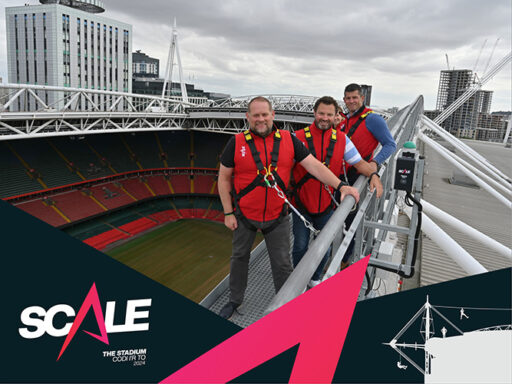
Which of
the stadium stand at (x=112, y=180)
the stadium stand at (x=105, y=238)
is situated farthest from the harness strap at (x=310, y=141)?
the stadium stand at (x=112, y=180)

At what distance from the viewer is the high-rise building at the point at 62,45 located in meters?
44.4

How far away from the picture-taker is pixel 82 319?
201 centimetres

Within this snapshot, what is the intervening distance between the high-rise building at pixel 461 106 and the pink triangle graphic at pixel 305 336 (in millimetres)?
43386

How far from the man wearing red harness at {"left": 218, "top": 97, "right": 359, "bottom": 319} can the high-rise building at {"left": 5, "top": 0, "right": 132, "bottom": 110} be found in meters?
44.3

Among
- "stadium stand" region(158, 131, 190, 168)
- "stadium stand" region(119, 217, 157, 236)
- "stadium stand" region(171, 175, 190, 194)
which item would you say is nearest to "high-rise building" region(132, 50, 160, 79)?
"stadium stand" region(158, 131, 190, 168)

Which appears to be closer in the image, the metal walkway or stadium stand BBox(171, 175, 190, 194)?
the metal walkway

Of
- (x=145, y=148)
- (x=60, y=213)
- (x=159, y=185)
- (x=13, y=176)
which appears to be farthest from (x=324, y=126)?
(x=145, y=148)

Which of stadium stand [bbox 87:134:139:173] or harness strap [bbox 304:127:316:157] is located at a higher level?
harness strap [bbox 304:127:316:157]

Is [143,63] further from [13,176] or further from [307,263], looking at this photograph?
[307,263]

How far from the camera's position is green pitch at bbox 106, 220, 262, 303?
15691mm

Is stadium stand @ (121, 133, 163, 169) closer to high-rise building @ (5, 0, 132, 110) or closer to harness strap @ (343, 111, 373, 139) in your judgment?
high-rise building @ (5, 0, 132, 110)

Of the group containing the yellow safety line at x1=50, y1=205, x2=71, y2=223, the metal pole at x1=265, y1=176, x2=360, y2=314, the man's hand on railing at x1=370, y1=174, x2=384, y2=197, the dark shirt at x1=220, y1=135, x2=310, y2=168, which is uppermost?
the dark shirt at x1=220, y1=135, x2=310, y2=168

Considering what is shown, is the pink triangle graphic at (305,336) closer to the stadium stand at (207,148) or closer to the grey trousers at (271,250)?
the grey trousers at (271,250)

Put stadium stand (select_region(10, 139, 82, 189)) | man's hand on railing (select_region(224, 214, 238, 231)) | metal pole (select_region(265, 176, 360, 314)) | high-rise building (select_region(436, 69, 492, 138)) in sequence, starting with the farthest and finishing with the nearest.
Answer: high-rise building (select_region(436, 69, 492, 138))
stadium stand (select_region(10, 139, 82, 189))
man's hand on railing (select_region(224, 214, 238, 231))
metal pole (select_region(265, 176, 360, 314))
